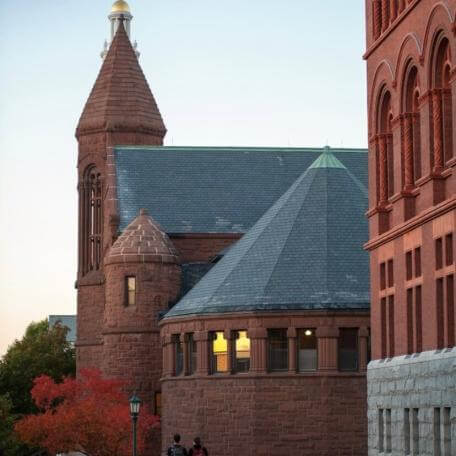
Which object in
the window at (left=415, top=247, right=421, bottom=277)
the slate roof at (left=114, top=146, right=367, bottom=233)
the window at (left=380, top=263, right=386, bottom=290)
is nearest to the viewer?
the window at (left=415, top=247, right=421, bottom=277)

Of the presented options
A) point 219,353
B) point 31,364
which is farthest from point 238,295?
point 31,364

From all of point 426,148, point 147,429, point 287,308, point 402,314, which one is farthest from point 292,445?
point 426,148

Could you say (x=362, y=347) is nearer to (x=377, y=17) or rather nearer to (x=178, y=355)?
(x=178, y=355)

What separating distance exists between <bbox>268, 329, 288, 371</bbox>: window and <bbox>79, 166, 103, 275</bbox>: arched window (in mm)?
29049

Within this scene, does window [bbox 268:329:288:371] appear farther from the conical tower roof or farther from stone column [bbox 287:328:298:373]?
the conical tower roof

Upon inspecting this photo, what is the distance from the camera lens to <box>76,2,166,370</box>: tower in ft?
302

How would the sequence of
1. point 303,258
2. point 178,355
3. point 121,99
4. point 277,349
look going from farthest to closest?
point 121,99
point 178,355
point 303,258
point 277,349

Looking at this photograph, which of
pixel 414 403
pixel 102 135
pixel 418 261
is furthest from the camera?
pixel 102 135

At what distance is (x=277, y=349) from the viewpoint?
65.2 metres

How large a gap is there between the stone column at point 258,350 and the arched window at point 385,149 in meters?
16.5

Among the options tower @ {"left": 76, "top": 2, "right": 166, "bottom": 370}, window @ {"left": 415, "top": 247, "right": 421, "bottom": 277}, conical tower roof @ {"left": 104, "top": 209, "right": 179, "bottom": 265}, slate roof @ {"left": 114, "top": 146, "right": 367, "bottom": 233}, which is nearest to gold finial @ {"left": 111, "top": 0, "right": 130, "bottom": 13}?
tower @ {"left": 76, "top": 2, "right": 166, "bottom": 370}

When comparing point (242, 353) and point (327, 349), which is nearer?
point (327, 349)

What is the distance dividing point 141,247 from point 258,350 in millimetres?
14091

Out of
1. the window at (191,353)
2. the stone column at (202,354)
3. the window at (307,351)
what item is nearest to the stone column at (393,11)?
the window at (307,351)
